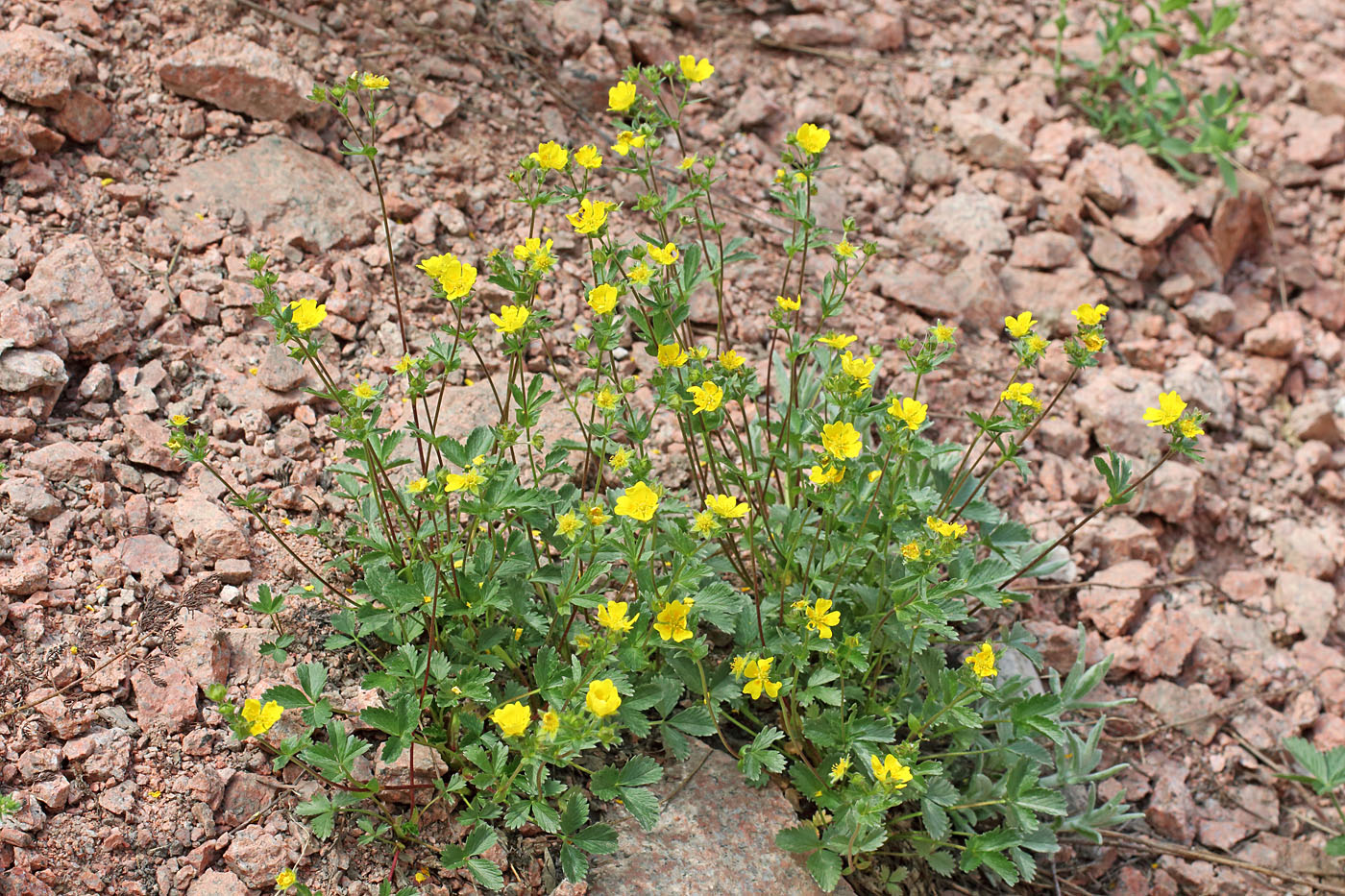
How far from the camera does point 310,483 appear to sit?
10.8 feet

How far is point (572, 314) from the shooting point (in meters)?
3.97

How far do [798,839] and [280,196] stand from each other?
2.90 meters

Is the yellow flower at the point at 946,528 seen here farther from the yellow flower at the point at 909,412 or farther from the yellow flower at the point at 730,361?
the yellow flower at the point at 730,361

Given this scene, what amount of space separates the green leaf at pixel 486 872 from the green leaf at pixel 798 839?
75 cm

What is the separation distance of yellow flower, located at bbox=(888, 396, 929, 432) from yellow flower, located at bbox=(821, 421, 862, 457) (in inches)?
5.0

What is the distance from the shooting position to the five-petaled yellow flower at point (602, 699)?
213 centimetres

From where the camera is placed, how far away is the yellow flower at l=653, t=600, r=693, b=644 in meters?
2.50

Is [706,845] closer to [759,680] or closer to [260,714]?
[759,680]

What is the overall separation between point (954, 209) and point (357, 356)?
9.14 ft

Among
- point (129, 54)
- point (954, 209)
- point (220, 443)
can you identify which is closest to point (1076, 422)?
point (954, 209)

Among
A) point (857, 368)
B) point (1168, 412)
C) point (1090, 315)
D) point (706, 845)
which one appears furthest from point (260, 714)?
point (1168, 412)

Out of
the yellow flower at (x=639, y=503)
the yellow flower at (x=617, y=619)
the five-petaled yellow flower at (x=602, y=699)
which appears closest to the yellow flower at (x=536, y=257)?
the yellow flower at (x=639, y=503)

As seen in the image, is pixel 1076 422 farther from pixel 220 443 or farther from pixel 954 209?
pixel 220 443

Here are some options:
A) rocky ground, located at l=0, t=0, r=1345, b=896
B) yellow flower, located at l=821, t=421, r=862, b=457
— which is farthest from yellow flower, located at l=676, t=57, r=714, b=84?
rocky ground, located at l=0, t=0, r=1345, b=896
